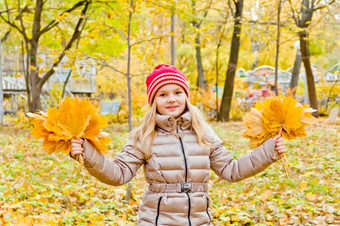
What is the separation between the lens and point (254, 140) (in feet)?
7.88

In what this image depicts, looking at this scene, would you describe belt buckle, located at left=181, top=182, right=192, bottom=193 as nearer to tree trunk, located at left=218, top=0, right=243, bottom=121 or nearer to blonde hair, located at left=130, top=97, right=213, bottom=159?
blonde hair, located at left=130, top=97, right=213, bottom=159

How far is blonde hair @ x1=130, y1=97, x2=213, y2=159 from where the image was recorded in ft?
7.79

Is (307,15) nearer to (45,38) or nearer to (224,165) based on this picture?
(45,38)

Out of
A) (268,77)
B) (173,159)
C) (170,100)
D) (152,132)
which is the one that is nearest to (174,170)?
(173,159)

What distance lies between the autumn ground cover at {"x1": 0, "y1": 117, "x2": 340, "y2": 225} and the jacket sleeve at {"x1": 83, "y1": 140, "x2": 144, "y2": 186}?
86cm

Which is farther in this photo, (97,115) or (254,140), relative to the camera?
(254,140)

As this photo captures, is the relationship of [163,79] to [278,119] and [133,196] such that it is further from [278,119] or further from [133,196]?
[133,196]

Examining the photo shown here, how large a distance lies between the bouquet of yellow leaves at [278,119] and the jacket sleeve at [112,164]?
2.43 feet

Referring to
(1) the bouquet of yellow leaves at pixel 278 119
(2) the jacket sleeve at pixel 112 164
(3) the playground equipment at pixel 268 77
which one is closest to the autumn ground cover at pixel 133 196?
(2) the jacket sleeve at pixel 112 164

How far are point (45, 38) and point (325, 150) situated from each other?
380 inches

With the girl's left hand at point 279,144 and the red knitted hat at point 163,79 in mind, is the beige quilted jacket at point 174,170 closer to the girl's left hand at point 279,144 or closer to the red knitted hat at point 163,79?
the girl's left hand at point 279,144

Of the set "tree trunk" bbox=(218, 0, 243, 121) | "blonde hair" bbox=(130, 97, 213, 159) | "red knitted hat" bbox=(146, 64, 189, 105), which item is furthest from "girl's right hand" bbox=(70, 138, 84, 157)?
"tree trunk" bbox=(218, 0, 243, 121)

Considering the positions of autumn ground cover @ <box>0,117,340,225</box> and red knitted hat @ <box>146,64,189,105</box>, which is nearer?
red knitted hat @ <box>146,64,189,105</box>

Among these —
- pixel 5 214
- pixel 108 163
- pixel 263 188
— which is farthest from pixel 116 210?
pixel 108 163
